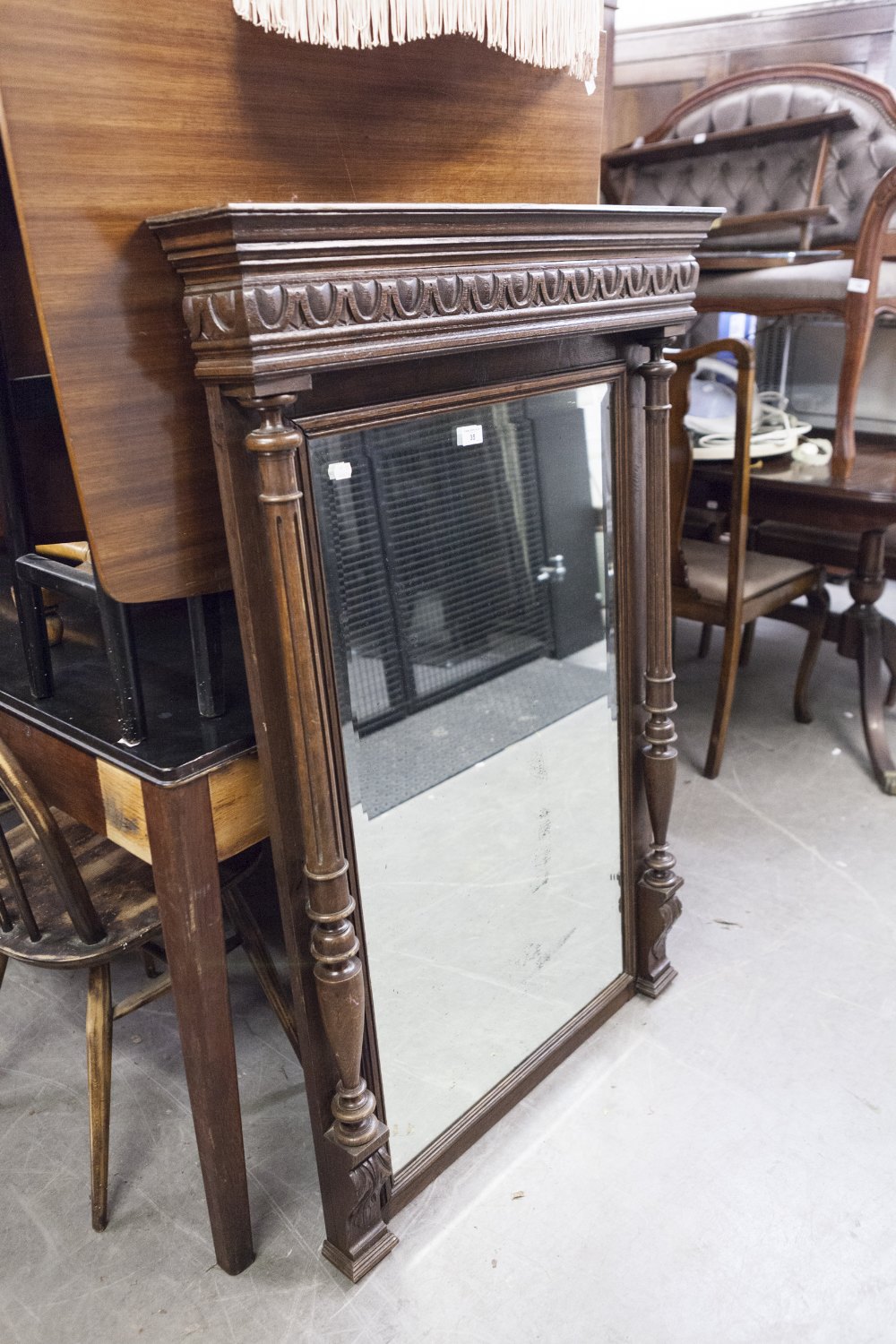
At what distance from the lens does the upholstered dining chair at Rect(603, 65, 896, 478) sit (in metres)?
2.54

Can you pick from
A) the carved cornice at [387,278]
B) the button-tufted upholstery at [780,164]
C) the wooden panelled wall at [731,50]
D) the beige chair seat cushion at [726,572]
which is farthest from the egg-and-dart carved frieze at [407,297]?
the wooden panelled wall at [731,50]

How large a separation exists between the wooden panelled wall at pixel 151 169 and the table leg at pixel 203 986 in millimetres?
258

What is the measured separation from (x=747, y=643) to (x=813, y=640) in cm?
39

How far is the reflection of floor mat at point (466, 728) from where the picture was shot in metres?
1.26

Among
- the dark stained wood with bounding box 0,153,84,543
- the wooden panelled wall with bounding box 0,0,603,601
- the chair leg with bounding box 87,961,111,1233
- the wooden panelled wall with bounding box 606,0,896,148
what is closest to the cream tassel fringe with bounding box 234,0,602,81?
the wooden panelled wall with bounding box 0,0,603,601

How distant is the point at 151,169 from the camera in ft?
3.19

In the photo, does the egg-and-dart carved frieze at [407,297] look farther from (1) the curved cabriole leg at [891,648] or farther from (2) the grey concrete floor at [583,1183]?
(1) the curved cabriole leg at [891,648]

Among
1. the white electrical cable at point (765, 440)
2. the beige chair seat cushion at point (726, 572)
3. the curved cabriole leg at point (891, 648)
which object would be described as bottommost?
the curved cabriole leg at point (891, 648)

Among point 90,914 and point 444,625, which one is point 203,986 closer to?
point 90,914

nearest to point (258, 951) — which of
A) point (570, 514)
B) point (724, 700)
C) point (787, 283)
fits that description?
point (570, 514)

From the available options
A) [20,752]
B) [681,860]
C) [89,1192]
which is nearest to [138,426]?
[20,752]

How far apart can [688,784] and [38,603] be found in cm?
163

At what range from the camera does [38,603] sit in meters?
1.30

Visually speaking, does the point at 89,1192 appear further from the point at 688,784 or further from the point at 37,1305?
the point at 688,784
